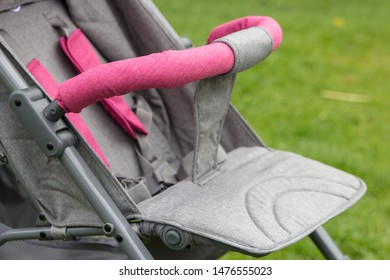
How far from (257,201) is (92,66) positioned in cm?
73

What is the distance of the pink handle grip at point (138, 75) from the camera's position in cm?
162

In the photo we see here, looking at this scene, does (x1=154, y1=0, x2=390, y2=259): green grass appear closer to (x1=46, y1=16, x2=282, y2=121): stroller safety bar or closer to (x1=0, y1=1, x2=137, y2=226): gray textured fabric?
(x1=0, y1=1, x2=137, y2=226): gray textured fabric

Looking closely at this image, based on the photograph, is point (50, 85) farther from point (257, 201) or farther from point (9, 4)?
point (257, 201)

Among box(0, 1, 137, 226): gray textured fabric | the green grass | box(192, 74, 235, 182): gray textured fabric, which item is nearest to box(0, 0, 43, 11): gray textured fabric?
box(0, 1, 137, 226): gray textured fabric

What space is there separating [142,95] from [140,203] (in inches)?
24.6

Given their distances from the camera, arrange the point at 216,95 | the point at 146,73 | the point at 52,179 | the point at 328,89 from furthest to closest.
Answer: the point at 328,89 → the point at 216,95 → the point at 52,179 → the point at 146,73

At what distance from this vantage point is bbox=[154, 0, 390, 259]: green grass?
3.09 m

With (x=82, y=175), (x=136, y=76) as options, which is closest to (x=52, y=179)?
(x=82, y=175)

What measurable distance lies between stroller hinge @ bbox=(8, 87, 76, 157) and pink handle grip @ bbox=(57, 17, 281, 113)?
5 cm

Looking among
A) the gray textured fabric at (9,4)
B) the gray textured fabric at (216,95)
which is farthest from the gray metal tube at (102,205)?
the gray textured fabric at (9,4)

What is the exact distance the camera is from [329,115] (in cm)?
410

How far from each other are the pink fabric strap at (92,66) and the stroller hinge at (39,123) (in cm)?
51

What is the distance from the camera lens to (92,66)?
2.25m

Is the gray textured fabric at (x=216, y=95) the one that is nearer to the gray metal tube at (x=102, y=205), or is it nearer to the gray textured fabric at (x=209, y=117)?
the gray textured fabric at (x=209, y=117)
